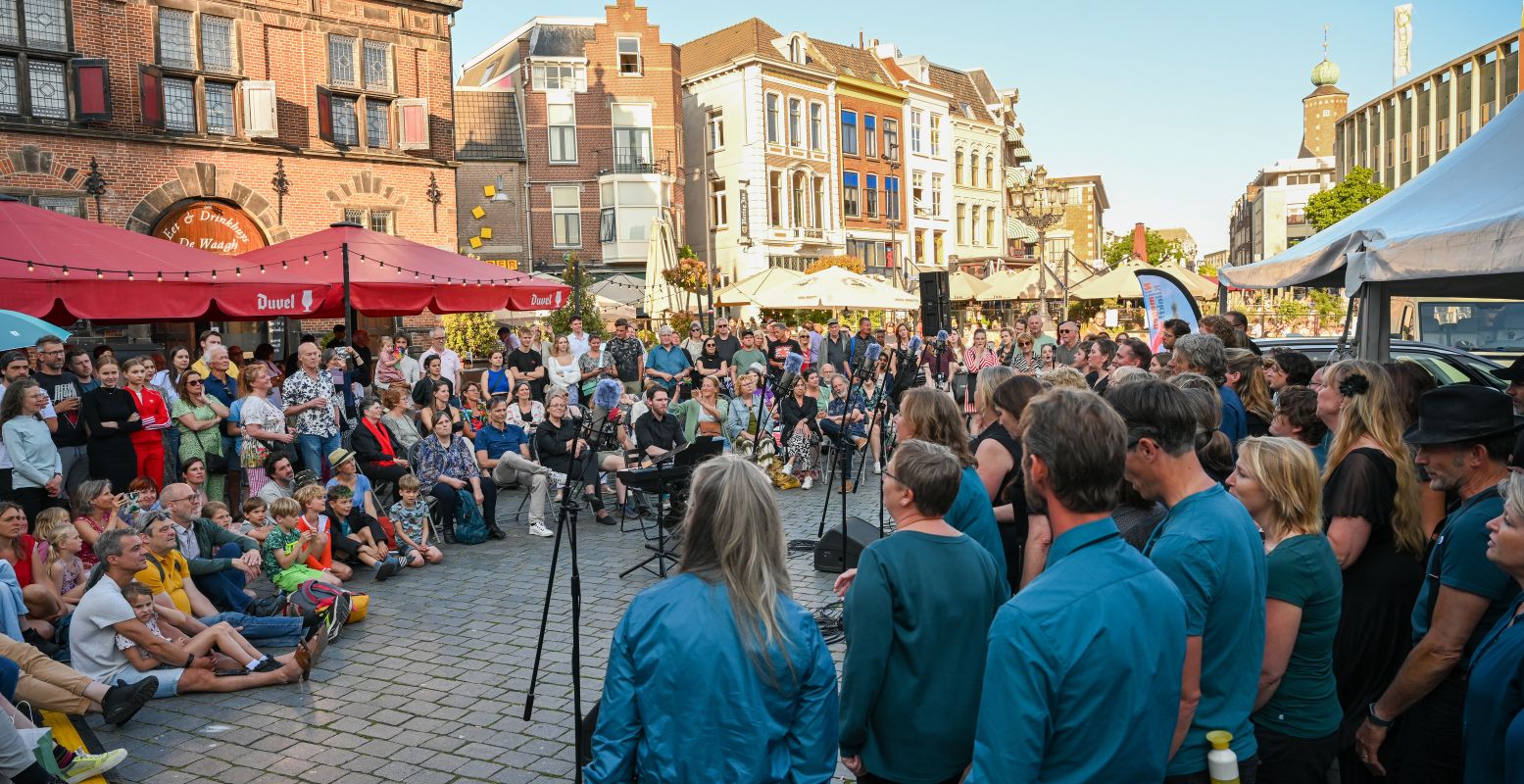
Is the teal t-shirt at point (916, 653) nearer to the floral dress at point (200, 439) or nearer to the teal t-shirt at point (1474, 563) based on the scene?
the teal t-shirt at point (1474, 563)

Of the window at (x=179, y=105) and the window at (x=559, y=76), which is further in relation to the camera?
the window at (x=559, y=76)

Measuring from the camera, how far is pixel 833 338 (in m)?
17.0

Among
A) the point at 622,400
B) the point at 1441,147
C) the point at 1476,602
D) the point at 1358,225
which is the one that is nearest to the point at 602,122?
the point at 622,400

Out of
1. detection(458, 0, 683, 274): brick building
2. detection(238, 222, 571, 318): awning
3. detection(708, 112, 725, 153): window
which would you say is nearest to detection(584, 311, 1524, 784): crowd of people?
detection(238, 222, 571, 318): awning

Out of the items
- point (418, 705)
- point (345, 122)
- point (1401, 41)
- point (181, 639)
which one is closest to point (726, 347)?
point (181, 639)

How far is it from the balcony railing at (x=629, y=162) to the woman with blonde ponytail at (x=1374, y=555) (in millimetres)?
31301

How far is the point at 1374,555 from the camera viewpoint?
10.9 feet

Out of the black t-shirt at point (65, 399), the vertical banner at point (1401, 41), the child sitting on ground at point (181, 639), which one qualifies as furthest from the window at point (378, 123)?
the vertical banner at point (1401, 41)

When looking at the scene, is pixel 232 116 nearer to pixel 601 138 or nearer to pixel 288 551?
pixel 288 551

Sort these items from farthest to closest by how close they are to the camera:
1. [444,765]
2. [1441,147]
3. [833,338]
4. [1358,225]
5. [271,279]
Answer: [1441,147]
[833,338]
[271,279]
[1358,225]
[444,765]

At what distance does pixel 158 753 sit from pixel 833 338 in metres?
13.1

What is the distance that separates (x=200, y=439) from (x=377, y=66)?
1416 cm

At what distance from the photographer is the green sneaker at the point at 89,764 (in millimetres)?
4422

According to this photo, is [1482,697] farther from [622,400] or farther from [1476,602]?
[622,400]
